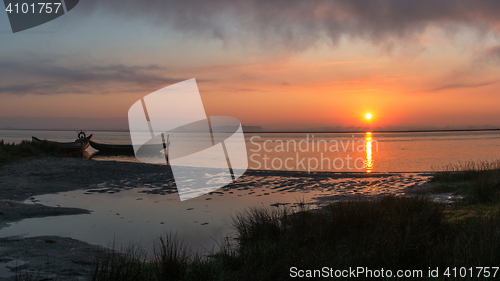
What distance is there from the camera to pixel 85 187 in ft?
52.2

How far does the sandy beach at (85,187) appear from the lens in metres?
6.15

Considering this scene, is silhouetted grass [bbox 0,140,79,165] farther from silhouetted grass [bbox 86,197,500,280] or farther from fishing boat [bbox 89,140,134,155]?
silhouetted grass [bbox 86,197,500,280]

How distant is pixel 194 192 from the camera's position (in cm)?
1512

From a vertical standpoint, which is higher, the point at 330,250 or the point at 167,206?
the point at 330,250

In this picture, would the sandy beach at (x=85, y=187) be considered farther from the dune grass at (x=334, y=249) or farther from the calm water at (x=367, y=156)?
the calm water at (x=367, y=156)

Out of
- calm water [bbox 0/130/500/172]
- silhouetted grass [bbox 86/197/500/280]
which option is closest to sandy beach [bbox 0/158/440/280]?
silhouetted grass [bbox 86/197/500/280]

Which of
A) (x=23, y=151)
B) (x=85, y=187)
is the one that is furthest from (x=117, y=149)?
(x=85, y=187)

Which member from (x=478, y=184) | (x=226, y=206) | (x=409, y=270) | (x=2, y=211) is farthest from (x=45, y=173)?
(x=478, y=184)

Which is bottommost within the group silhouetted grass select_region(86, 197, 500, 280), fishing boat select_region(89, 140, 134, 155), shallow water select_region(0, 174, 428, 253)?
shallow water select_region(0, 174, 428, 253)

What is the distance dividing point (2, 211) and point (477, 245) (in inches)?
479

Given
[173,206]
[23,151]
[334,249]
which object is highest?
[23,151]

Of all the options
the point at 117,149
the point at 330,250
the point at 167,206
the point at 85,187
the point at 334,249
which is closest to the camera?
the point at 330,250

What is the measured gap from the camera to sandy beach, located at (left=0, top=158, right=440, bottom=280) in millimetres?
6146

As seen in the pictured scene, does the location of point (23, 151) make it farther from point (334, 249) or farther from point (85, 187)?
point (334, 249)
